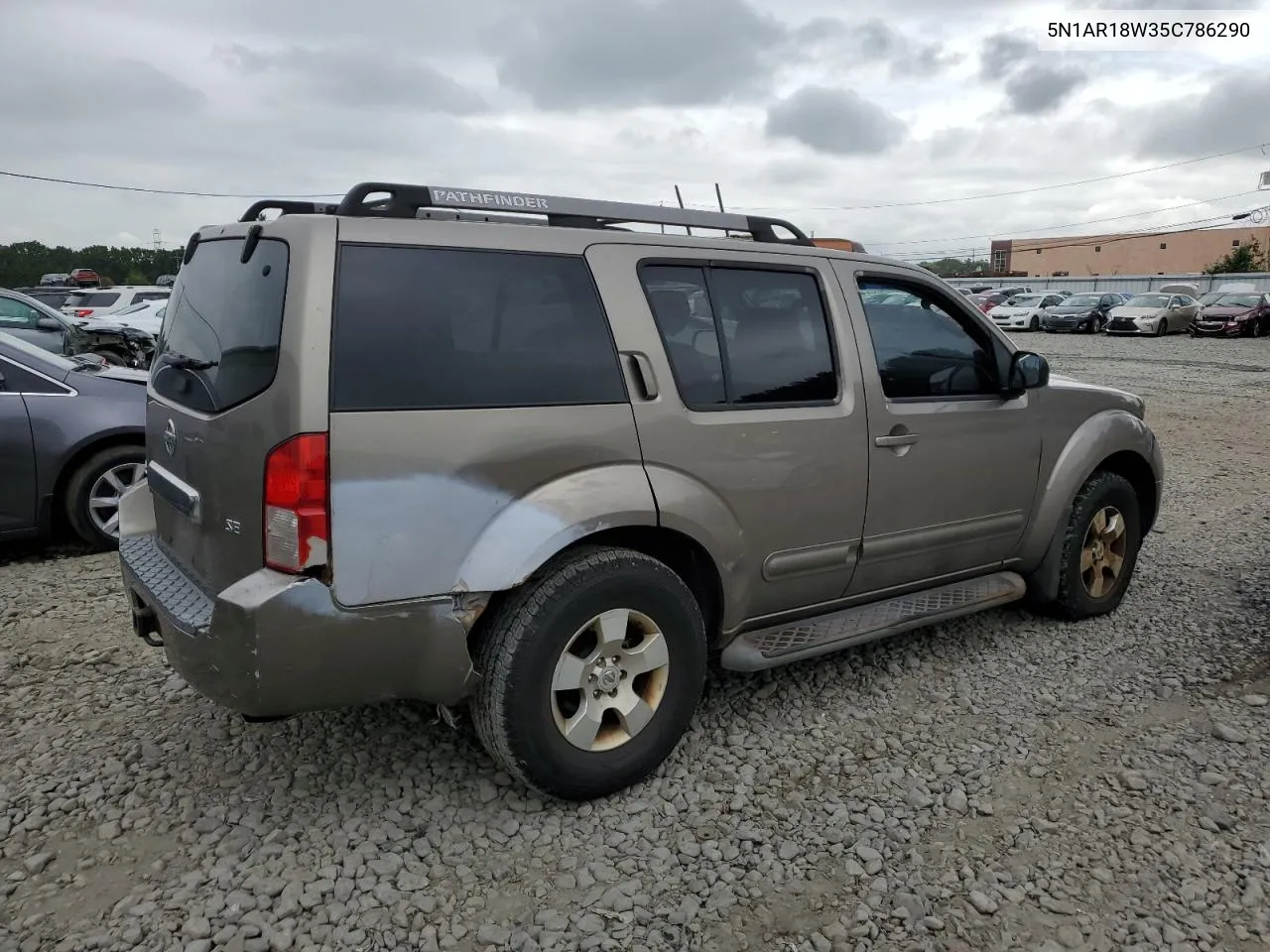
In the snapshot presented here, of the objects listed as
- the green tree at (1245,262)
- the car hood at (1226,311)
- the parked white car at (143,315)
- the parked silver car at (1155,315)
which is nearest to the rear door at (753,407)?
the parked white car at (143,315)

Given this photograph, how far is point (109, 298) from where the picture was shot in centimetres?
1920

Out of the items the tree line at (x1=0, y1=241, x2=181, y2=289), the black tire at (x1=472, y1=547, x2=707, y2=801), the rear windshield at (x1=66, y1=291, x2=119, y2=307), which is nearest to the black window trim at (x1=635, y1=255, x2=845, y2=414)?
the black tire at (x1=472, y1=547, x2=707, y2=801)

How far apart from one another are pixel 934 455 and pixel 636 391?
1453 mm

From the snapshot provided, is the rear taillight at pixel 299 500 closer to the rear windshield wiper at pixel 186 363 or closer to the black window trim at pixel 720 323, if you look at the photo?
the rear windshield wiper at pixel 186 363

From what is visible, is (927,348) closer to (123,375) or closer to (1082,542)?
(1082,542)

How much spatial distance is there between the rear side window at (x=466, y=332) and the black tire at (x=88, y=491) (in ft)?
13.2

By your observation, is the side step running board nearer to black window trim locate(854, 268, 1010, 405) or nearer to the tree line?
black window trim locate(854, 268, 1010, 405)

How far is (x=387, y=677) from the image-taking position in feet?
8.81

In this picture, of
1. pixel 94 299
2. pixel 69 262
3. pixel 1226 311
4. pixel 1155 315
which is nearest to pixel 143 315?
pixel 94 299

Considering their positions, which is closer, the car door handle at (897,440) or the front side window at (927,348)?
the car door handle at (897,440)

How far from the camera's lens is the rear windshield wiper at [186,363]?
298cm

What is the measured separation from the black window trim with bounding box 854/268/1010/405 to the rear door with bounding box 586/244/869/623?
147 millimetres

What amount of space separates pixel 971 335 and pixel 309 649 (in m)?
3.05

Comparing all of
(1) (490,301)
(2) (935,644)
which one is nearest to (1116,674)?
(2) (935,644)
